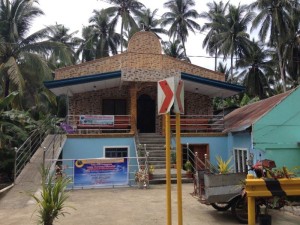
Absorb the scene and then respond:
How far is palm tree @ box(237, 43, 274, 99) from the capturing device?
3841 centimetres

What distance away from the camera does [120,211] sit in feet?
27.0

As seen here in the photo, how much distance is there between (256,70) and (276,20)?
7935mm

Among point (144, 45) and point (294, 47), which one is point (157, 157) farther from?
point (294, 47)

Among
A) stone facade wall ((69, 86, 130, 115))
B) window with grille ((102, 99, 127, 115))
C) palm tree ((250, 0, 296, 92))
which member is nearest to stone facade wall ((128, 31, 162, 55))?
stone facade wall ((69, 86, 130, 115))

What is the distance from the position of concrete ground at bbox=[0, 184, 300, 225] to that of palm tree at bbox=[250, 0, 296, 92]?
88.0ft

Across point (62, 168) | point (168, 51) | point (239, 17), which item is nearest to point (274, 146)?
point (62, 168)

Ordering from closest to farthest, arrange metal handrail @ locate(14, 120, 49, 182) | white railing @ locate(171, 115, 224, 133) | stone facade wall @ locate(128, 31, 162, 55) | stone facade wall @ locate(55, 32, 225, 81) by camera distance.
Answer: metal handrail @ locate(14, 120, 49, 182)
stone facade wall @ locate(55, 32, 225, 81)
white railing @ locate(171, 115, 224, 133)
stone facade wall @ locate(128, 31, 162, 55)

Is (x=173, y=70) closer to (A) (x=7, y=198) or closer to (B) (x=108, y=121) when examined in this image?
(B) (x=108, y=121)

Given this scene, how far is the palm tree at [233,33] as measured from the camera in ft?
123

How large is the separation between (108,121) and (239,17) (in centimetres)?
2831

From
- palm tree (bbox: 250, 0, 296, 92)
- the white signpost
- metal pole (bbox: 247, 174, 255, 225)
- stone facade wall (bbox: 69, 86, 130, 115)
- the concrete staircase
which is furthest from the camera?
palm tree (bbox: 250, 0, 296, 92)

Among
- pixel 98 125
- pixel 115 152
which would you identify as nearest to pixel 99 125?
pixel 98 125

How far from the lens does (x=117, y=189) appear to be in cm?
1180

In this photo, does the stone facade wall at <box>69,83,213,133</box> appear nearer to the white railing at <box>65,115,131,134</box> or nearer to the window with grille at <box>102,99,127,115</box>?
the window with grille at <box>102,99,127,115</box>
